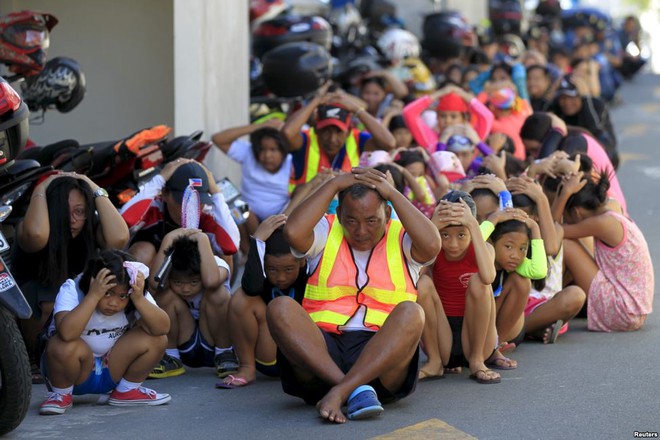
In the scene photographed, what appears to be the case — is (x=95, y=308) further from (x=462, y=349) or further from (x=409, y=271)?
(x=462, y=349)

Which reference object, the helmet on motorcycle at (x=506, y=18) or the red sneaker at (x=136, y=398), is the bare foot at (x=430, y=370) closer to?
the red sneaker at (x=136, y=398)

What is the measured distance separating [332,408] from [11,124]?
2.00 metres

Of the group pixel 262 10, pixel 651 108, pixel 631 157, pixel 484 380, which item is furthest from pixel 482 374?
pixel 651 108

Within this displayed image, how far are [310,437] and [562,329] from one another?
8.87 ft

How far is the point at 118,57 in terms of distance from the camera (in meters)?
10.1

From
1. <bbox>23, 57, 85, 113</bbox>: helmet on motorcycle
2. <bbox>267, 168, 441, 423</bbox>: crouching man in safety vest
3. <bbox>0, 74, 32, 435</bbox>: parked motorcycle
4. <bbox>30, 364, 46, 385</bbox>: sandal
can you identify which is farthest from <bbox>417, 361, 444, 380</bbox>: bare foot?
<bbox>23, 57, 85, 113</bbox>: helmet on motorcycle

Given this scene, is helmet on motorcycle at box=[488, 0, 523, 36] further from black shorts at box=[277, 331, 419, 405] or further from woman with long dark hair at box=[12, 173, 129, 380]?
black shorts at box=[277, 331, 419, 405]

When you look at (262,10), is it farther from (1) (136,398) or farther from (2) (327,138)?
(1) (136,398)

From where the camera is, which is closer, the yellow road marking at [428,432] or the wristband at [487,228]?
the yellow road marking at [428,432]

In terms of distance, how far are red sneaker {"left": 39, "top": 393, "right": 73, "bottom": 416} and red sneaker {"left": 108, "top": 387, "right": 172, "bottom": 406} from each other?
23 centimetres

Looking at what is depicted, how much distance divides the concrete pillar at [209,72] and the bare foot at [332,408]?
446cm

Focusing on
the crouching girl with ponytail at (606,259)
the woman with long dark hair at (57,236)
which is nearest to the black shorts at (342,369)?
the woman with long dark hair at (57,236)

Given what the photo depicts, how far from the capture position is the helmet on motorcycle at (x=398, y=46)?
14.5 meters

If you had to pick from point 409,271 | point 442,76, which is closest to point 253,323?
point 409,271
